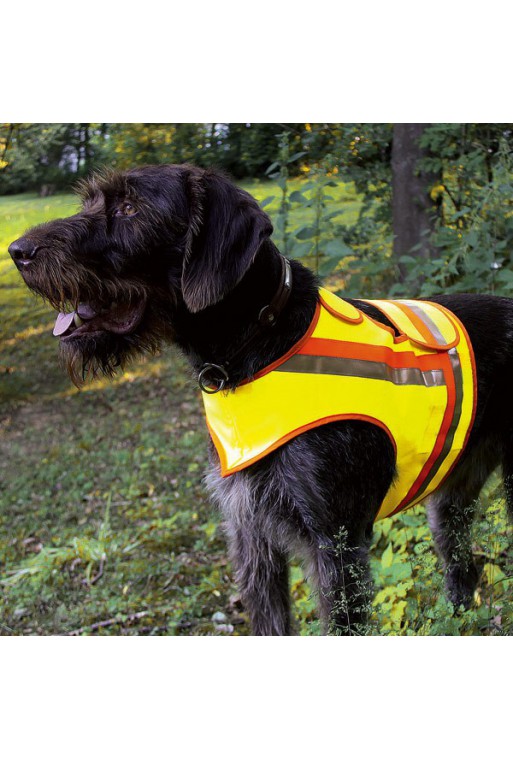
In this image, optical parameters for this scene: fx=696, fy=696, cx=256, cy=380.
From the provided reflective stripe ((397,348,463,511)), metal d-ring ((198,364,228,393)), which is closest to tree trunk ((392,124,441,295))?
reflective stripe ((397,348,463,511))

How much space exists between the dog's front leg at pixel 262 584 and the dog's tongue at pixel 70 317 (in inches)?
41.3


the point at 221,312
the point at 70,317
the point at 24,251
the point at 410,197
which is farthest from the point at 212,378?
the point at 410,197

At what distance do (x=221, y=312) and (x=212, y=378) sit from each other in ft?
0.82

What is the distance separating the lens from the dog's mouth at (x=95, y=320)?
8.71 feet

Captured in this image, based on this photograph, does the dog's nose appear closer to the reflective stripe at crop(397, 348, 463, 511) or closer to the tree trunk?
the reflective stripe at crop(397, 348, 463, 511)

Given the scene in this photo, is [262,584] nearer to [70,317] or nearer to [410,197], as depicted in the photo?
[70,317]

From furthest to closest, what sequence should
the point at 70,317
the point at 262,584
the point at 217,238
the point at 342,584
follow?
1. the point at 262,584
2. the point at 70,317
3. the point at 342,584
4. the point at 217,238

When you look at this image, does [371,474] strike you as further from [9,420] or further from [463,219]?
[9,420]

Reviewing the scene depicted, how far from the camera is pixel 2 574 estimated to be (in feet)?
15.6

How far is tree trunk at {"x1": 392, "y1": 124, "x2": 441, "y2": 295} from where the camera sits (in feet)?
19.2

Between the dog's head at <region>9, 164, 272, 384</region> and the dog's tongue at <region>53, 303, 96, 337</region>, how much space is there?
0.04 feet

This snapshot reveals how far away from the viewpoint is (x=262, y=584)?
2.96 meters

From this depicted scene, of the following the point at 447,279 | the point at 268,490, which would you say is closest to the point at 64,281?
the point at 268,490

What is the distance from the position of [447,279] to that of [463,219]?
2.28 ft
